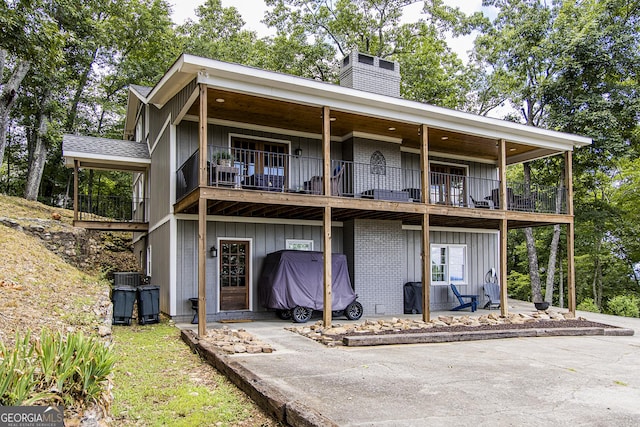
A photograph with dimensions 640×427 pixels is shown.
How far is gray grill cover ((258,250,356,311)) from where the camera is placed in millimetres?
11070

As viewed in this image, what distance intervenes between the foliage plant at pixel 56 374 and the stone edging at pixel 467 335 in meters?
5.52

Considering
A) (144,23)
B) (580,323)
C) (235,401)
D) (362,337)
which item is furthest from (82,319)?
(144,23)

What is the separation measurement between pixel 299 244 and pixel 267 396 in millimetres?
8234

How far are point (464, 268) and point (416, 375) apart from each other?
9800 mm

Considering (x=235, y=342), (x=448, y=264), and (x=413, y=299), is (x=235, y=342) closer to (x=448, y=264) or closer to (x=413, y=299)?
(x=413, y=299)

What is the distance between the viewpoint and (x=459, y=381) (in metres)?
5.85

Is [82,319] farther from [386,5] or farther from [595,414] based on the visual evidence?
[386,5]

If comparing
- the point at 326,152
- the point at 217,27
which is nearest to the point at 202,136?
the point at 326,152

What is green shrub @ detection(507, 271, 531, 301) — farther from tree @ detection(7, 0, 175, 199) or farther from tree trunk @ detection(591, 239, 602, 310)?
tree @ detection(7, 0, 175, 199)

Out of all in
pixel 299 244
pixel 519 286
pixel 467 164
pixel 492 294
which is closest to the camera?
pixel 299 244

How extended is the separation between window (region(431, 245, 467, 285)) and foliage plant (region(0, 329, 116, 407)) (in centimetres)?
1243

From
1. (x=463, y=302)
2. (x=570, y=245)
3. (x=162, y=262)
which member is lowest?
→ (x=463, y=302)

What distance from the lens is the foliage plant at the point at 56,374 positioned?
2831 mm

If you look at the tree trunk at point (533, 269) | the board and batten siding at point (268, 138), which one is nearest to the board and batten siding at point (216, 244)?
the board and batten siding at point (268, 138)
